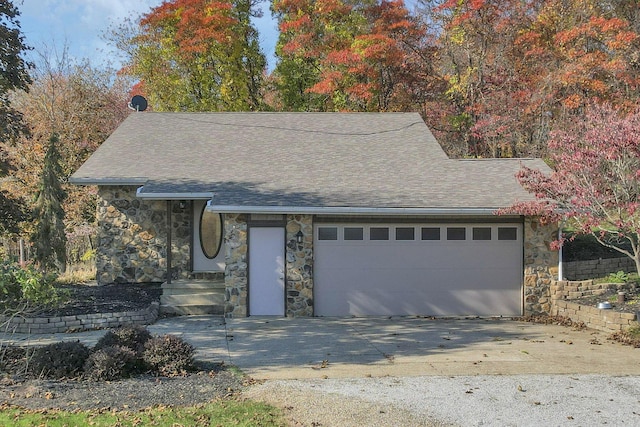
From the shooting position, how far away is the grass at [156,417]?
586cm

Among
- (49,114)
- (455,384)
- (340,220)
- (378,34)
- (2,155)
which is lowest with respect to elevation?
(455,384)

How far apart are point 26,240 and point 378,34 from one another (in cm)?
1497

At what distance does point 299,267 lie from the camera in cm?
1291

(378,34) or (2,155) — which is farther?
(378,34)

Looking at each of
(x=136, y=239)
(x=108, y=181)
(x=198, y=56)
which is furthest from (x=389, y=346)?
(x=198, y=56)

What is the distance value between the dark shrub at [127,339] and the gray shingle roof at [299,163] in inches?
178

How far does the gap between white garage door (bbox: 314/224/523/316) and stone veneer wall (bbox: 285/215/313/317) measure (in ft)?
0.72

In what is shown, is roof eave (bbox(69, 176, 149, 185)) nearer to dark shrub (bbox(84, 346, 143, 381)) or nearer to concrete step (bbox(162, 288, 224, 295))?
concrete step (bbox(162, 288, 224, 295))

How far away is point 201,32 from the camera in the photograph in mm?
24484

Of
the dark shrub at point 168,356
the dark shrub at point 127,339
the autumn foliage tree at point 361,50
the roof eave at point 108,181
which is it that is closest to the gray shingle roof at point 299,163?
the roof eave at point 108,181

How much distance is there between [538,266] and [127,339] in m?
8.97

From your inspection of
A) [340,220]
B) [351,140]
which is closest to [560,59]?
[351,140]

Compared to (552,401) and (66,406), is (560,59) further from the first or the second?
(66,406)

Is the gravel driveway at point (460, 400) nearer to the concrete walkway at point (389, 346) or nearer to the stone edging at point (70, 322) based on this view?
the concrete walkway at point (389, 346)
